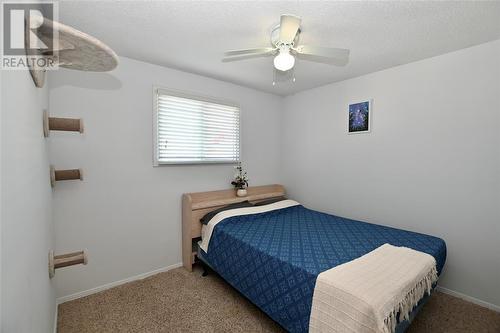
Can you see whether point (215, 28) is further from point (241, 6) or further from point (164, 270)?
point (164, 270)

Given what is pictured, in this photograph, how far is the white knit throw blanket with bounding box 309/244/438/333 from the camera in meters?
1.24

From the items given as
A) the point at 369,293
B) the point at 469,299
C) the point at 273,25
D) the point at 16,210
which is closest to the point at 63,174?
the point at 16,210

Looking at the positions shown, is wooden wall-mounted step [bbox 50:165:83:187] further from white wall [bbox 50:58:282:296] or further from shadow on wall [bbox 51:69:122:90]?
shadow on wall [bbox 51:69:122:90]

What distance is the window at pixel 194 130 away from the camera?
275cm

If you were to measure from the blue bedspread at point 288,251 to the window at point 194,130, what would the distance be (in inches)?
40.1

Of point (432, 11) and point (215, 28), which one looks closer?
point (432, 11)

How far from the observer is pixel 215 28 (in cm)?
190

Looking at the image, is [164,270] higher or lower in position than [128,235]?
lower

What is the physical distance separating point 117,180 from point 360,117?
308cm

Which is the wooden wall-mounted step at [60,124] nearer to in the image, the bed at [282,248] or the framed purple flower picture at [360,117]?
the bed at [282,248]

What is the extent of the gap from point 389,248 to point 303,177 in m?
1.94

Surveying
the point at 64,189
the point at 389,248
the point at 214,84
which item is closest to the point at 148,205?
the point at 64,189

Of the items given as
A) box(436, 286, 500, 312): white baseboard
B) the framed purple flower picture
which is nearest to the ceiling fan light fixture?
the framed purple flower picture

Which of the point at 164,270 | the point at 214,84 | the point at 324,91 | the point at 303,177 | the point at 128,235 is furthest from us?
the point at 303,177
